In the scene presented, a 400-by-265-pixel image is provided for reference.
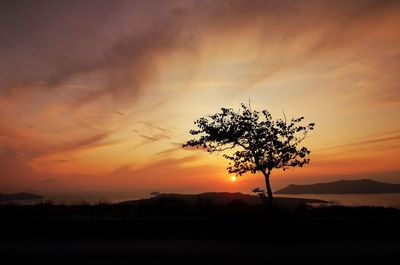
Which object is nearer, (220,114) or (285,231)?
(285,231)

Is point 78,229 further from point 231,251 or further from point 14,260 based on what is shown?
point 231,251

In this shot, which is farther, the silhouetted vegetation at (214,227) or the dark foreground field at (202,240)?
the silhouetted vegetation at (214,227)

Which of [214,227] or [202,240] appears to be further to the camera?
[214,227]

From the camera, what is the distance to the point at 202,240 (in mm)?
15555

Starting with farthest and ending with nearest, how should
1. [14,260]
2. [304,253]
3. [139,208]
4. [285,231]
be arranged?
[139,208]
[285,231]
[304,253]
[14,260]

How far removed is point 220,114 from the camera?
21.7 m

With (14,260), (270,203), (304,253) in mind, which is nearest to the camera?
(14,260)

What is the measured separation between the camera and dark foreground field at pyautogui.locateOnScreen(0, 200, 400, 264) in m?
11.7

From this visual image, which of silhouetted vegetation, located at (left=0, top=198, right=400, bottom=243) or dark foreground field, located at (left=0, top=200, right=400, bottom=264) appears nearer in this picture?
dark foreground field, located at (left=0, top=200, right=400, bottom=264)

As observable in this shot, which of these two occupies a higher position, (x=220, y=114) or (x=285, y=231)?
(x=220, y=114)

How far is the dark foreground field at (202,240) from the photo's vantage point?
460 inches

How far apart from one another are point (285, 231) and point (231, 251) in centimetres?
331

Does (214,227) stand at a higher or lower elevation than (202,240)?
higher

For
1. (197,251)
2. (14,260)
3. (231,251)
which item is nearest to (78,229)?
(14,260)
